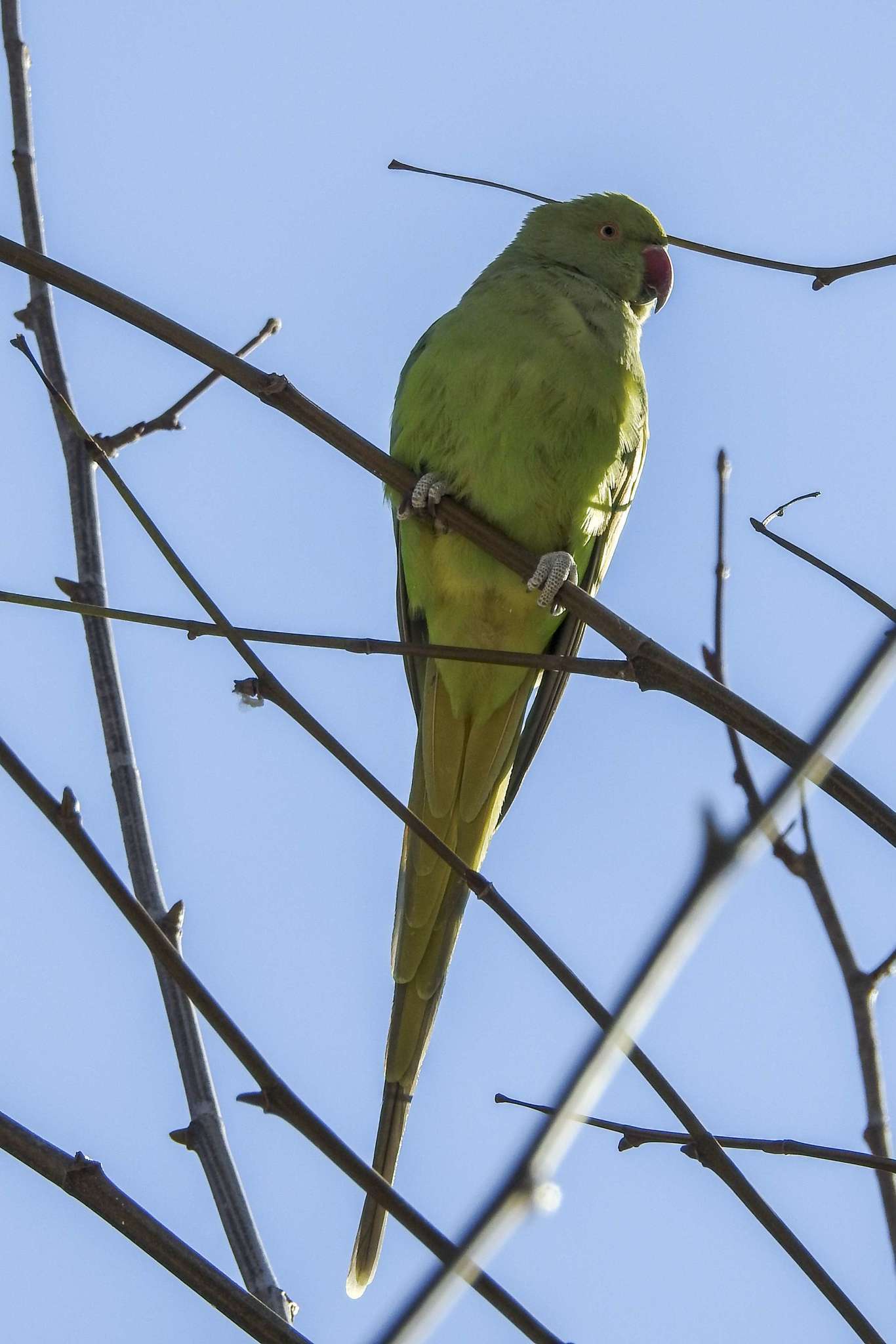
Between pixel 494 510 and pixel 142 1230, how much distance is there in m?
2.22

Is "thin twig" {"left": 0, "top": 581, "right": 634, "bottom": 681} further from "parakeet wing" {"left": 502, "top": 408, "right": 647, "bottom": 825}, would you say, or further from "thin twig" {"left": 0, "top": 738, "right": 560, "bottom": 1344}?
"parakeet wing" {"left": 502, "top": 408, "right": 647, "bottom": 825}

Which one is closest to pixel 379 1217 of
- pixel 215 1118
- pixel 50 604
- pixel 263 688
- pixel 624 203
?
pixel 215 1118

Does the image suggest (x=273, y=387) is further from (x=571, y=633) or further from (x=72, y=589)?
(x=571, y=633)

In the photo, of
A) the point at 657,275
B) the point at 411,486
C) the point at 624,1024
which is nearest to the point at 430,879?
the point at 411,486

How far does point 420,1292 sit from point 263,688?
1.40 metres

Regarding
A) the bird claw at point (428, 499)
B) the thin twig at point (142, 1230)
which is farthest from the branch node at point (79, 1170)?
the bird claw at point (428, 499)

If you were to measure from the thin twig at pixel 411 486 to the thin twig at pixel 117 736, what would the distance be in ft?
0.23

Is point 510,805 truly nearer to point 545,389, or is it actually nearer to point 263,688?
point 545,389

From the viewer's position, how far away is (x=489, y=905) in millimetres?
1923

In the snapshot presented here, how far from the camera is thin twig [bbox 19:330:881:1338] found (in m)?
1.58

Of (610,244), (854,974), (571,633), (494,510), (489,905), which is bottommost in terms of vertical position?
(489,905)

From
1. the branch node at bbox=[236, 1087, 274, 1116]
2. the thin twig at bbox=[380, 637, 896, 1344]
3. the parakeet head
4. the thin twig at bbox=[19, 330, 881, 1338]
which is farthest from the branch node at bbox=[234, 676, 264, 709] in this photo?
the parakeet head

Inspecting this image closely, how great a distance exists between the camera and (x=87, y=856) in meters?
1.66

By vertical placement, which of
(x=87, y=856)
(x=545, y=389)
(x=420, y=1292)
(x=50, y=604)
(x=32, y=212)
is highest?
(x=545, y=389)
